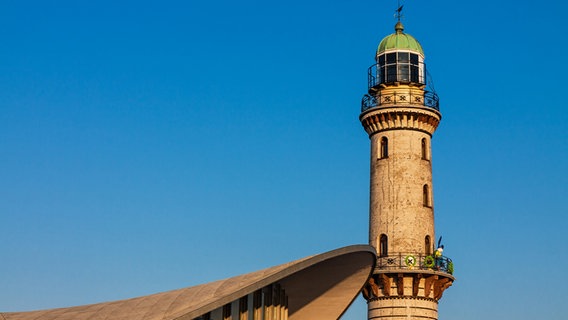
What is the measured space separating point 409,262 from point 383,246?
256 centimetres

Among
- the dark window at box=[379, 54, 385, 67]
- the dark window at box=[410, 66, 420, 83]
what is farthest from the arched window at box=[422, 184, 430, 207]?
the dark window at box=[379, 54, 385, 67]

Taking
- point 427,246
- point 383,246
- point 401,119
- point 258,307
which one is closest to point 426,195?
point 427,246

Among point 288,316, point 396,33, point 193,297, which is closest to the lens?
point 193,297

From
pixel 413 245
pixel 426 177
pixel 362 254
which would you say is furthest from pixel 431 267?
pixel 362 254

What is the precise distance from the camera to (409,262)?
68000mm

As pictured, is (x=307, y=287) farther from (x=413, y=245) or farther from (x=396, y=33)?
(x=396, y=33)

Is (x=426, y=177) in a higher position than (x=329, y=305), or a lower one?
higher

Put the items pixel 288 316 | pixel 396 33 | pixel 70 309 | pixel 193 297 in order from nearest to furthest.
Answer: pixel 193 297, pixel 70 309, pixel 288 316, pixel 396 33

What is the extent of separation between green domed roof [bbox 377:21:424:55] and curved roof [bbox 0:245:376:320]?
23.0 metres

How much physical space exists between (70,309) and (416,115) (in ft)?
98.5

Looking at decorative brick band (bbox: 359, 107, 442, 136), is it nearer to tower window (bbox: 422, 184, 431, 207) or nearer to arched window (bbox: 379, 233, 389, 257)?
tower window (bbox: 422, 184, 431, 207)

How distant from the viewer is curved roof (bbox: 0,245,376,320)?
151 ft

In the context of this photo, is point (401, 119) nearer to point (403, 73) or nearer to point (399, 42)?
point (403, 73)

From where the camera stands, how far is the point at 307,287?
184ft
